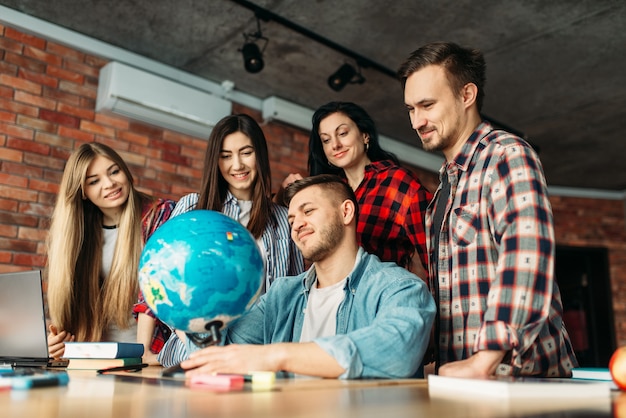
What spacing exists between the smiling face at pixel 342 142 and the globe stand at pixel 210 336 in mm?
1258

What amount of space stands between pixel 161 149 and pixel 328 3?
1.90 meters

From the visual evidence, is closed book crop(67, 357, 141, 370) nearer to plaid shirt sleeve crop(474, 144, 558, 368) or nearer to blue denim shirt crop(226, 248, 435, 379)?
blue denim shirt crop(226, 248, 435, 379)

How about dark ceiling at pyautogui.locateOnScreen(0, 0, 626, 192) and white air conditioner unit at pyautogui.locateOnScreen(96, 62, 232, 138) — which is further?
white air conditioner unit at pyautogui.locateOnScreen(96, 62, 232, 138)

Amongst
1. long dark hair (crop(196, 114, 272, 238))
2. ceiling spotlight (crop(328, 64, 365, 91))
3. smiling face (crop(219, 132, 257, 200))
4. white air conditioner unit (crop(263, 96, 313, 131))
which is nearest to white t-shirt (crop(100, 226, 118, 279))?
long dark hair (crop(196, 114, 272, 238))

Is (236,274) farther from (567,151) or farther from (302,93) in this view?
(567,151)

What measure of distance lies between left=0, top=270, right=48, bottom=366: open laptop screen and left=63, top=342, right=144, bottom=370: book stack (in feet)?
0.34

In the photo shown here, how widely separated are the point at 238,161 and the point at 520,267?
1.33m

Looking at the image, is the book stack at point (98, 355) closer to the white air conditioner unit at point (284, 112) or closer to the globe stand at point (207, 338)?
the globe stand at point (207, 338)

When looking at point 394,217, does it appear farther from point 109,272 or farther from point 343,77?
point 343,77

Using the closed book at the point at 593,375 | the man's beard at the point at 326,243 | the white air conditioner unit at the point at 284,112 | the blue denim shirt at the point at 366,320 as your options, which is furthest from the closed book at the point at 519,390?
the white air conditioner unit at the point at 284,112

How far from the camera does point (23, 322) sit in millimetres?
1896

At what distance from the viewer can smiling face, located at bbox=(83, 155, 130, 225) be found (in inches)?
104

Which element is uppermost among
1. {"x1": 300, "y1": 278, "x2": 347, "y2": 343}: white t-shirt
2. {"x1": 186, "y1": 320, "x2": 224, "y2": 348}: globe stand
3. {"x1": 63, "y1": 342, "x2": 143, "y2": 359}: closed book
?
{"x1": 300, "y1": 278, "x2": 347, "y2": 343}: white t-shirt

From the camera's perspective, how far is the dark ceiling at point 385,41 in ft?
12.8
